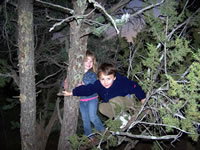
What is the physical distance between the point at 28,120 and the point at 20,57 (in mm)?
1307

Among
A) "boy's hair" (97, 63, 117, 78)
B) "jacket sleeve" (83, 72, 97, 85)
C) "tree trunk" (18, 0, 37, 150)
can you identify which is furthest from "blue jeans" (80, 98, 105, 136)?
"tree trunk" (18, 0, 37, 150)

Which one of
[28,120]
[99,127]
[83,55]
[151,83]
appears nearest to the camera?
[151,83]

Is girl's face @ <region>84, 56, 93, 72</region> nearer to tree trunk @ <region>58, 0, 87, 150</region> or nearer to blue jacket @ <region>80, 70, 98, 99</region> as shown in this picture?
blue jacket @ <region>80, 70, 98, 99</region>

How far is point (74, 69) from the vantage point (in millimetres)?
2484

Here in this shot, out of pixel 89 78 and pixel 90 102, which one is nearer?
pixel 89 78

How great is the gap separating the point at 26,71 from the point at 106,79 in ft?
5.08

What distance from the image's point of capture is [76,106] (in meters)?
2.69

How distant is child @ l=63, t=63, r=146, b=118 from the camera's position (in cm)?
256

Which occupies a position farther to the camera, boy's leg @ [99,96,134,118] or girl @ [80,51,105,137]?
girl @ [80,51,105,137]

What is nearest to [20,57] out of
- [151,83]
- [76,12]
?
[76,12]

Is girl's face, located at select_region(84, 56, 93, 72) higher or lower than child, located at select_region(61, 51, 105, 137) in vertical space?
higher

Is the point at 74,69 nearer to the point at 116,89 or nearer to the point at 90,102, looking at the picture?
the point at 116,89

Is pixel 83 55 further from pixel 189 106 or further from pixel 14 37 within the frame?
pixel 14 37

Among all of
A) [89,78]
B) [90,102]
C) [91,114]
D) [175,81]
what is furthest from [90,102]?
[175,81]
